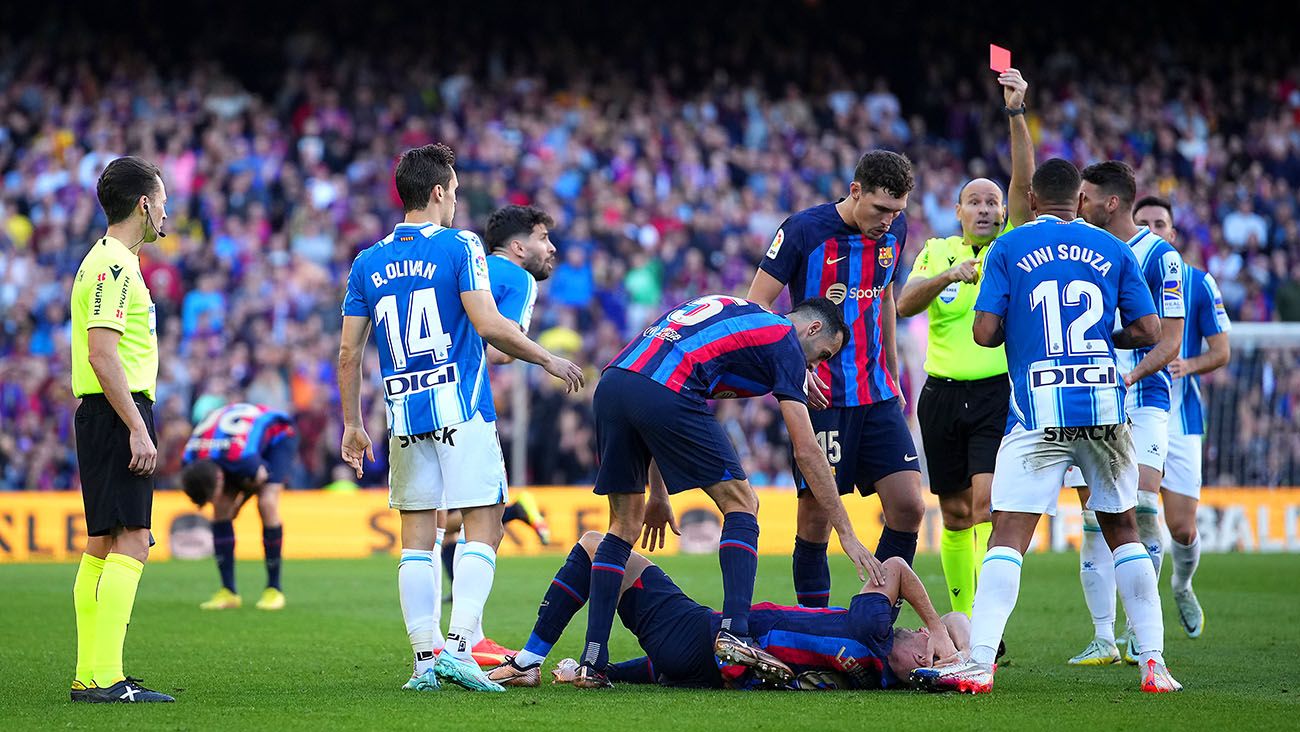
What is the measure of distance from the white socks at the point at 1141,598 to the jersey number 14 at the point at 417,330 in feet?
8.78

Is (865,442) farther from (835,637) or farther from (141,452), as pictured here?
(141,452)

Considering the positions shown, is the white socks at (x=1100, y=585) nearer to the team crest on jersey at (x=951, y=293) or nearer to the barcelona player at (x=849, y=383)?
the barcelona player at (x=849, y=383)

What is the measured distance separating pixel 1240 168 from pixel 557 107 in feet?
37.8

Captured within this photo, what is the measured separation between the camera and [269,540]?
12.5 m

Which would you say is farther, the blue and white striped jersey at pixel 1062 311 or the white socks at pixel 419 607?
the white socks at pixel 419 607

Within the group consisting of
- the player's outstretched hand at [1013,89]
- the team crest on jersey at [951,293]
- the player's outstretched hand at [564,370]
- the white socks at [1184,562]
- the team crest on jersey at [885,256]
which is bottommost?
the white socks at [1184,562]

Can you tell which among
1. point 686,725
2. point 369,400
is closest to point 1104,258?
point 686,725

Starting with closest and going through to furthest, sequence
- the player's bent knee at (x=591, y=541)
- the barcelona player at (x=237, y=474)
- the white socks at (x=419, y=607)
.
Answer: the white socks at (x=419, y=607), the player's bent knee at (x=591, y=541), the barcelona player at (x=237, y=474)

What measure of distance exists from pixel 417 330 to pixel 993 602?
2.86 m

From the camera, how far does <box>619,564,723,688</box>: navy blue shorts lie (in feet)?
24.0

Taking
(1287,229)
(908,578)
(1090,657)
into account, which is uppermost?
(1287,229)

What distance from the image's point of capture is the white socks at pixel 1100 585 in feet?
28.0

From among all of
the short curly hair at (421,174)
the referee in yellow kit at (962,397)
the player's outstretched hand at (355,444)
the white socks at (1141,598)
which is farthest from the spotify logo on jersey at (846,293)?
the player's outstretched hand at (355,444)

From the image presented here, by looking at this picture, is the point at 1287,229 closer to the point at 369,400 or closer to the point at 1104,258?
the point at 369,400
